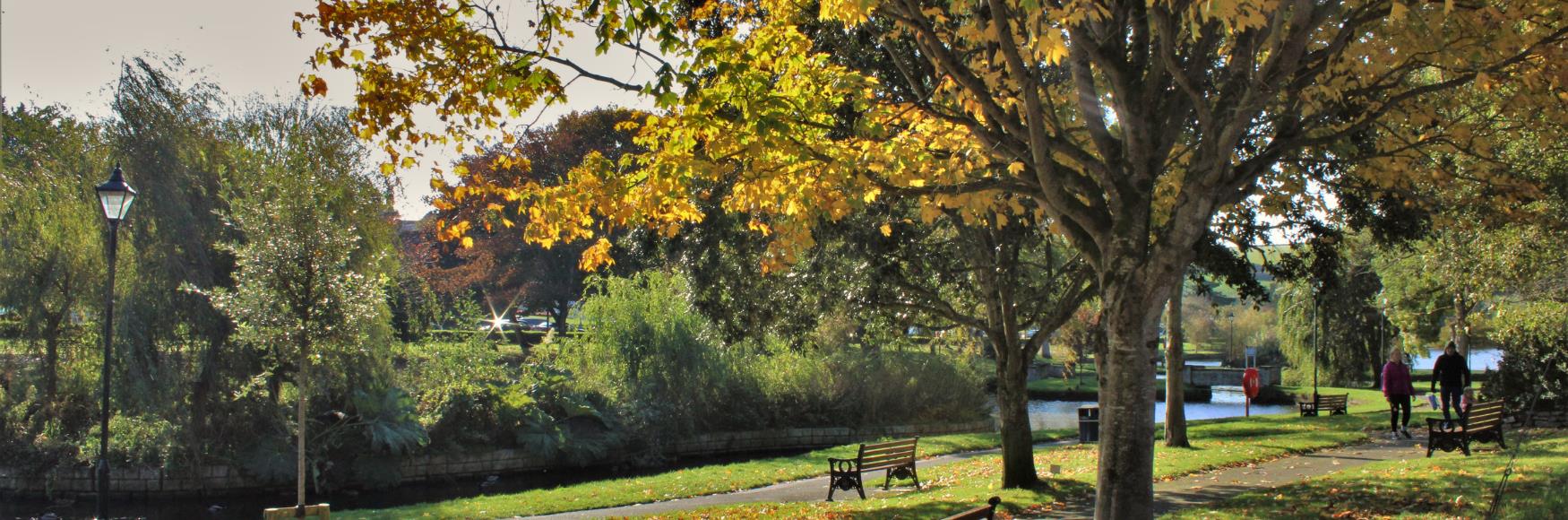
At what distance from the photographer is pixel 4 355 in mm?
22094

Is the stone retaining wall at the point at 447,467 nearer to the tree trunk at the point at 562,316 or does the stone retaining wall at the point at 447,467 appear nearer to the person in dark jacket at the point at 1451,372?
the person in dark jacket at the point at 1451,372

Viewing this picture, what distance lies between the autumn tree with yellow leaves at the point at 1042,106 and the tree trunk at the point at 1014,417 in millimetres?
4733

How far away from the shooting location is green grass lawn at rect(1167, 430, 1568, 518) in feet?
28.0

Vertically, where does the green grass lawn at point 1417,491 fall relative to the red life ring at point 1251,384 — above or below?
below

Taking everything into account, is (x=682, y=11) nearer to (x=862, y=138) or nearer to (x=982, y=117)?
(x=862, y=138)

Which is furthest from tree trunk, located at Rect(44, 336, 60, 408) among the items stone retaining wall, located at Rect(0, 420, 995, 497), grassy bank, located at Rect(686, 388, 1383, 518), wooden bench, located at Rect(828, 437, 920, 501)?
wooden bench, located at Rect(828, 437, 920, 501)

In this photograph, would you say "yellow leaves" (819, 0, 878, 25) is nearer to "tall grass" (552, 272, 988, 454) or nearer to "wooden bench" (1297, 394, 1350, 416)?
"tall grass" (552, 272, 988, 454)

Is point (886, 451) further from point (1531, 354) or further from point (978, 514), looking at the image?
point (1531, 354)

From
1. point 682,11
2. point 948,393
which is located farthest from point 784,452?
point 682,11

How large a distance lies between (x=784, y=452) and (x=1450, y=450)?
17200 millimetres

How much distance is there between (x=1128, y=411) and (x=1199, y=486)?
19.9 ft

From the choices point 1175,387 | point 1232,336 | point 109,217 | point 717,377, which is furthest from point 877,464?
point 1232,336

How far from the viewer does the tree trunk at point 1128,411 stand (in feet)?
25.1

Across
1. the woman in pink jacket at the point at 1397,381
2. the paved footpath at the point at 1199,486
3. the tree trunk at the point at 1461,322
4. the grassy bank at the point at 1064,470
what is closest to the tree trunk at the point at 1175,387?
the grassy bank at the point at 1064,470
